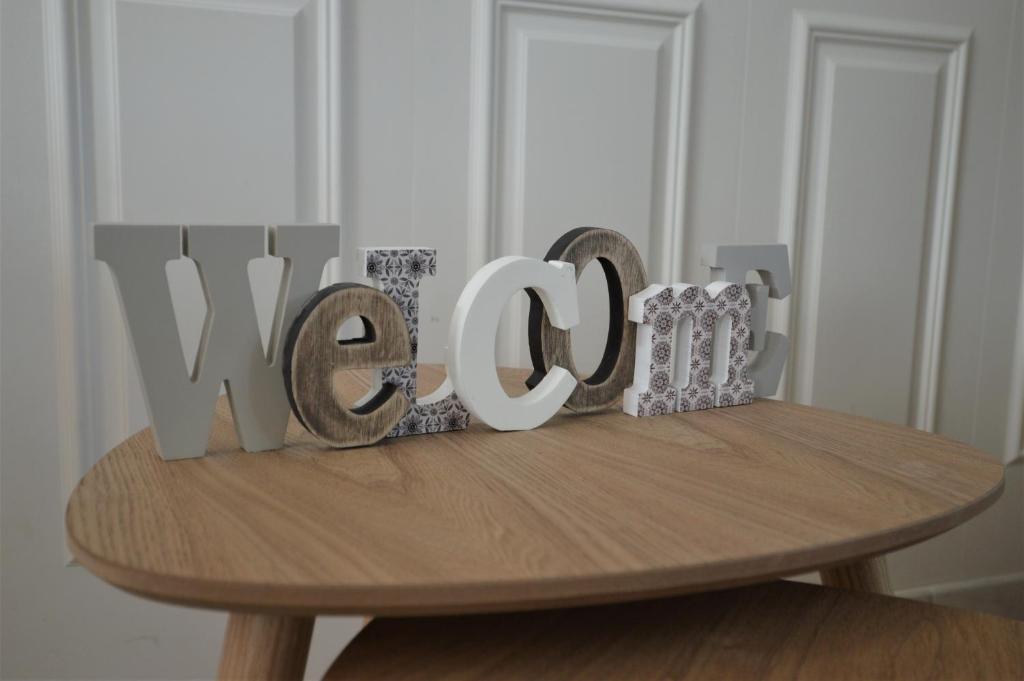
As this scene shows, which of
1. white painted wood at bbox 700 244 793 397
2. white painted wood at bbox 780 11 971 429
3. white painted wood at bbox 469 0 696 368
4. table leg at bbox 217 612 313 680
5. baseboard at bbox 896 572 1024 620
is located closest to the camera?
table leg at bbox 217 612 313 680

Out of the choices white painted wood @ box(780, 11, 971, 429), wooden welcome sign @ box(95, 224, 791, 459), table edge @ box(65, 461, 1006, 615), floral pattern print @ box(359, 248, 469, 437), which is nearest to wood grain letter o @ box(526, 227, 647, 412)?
wooden welcome sign @ box(95, 224, 791, 459)

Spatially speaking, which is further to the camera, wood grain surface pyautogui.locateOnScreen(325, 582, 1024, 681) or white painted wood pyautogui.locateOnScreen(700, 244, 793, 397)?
white painted wood pyautogui.locateOnScreen(700, 244, 793, 397)

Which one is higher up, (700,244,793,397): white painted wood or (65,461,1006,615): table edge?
(700,244,793,397): white painted wood

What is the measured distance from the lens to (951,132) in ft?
5.24

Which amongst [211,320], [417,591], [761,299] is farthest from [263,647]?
[761,299]

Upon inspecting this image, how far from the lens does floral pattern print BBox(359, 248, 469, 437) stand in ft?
2.47

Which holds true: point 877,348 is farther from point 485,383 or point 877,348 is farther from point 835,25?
point 485,383

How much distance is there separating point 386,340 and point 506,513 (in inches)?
9.1

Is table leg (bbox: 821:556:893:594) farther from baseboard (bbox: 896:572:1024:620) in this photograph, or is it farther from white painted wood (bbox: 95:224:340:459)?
baseboard (bbox: 896:572:1024:620)

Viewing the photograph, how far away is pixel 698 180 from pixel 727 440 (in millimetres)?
766

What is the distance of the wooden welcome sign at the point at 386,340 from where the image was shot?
2.25ft

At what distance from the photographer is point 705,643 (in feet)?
1.95

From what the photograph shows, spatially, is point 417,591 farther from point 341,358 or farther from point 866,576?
point 866,576

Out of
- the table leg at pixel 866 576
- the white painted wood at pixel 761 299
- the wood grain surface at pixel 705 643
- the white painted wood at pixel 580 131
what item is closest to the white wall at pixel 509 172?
the white painted wood at pixel 580 131
